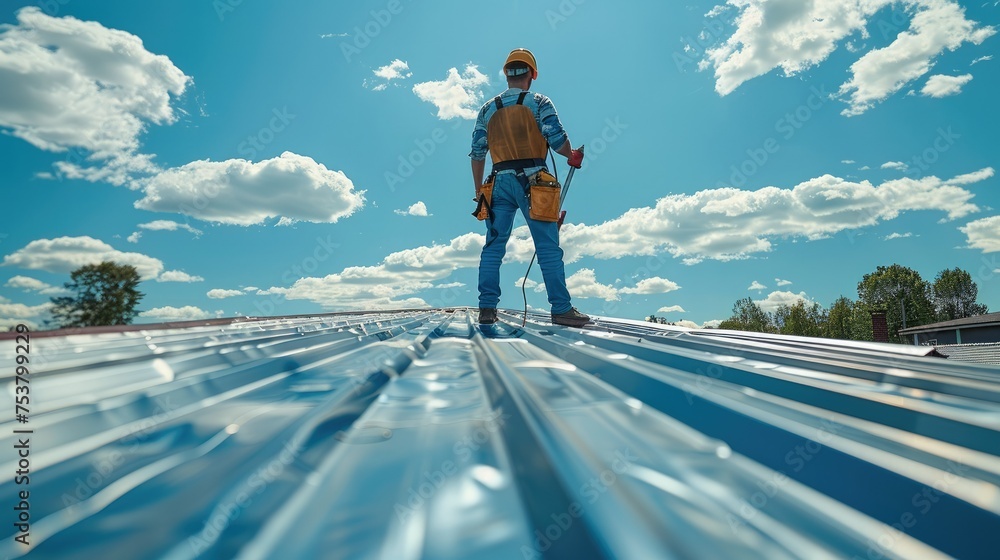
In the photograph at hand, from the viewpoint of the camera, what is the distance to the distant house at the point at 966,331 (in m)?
21.3

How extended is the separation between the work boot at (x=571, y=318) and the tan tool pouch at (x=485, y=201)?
34.9 inches

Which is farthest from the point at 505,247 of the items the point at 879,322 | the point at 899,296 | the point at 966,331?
the point at 899,296

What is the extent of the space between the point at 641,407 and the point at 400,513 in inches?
22.7

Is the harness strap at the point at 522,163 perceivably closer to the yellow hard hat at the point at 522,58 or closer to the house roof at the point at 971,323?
the yellow hard hat at the point at 522,58

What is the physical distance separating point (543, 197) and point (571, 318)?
854mm

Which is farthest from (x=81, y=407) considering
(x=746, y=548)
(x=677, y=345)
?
(x=677, y=345)

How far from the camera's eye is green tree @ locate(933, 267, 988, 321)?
141 feet

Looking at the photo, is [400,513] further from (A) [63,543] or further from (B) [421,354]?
(B) [421,354]

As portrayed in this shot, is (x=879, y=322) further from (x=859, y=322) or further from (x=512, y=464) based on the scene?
(x=859, y=322)

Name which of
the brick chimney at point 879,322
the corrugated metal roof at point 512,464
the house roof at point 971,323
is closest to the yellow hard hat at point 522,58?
the corrugated metal roof at point 512,464

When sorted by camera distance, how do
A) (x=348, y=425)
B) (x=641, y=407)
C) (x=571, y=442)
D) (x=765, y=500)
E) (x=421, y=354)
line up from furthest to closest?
(x=421, y=354), (x=641, y=407), (x=348, y=425), (x=571, y=442), (x=765, y=500)

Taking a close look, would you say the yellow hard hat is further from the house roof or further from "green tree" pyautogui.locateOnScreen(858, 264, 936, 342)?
"green tree" pyautogui.locateOnScreen(858, 264, 936, 342)

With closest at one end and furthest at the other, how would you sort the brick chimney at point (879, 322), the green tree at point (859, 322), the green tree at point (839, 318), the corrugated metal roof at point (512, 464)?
1. the corrugated metal roof at point (512, 464)
2. the brick chimney at point (879, 322)
3. the green tree at point (859, 322)
4. the green tree at point (839, 318)

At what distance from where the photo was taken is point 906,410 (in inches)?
35.5
